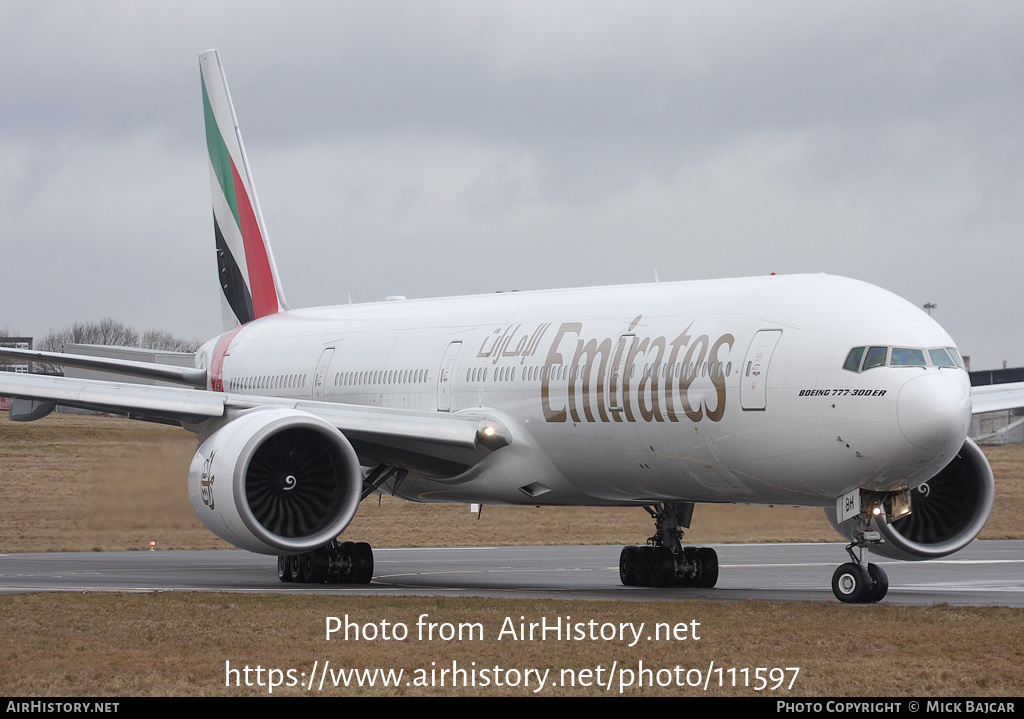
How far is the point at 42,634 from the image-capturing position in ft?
43.9

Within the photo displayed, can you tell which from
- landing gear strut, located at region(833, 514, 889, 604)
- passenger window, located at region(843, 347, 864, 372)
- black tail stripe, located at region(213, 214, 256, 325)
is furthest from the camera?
black tail stripe, located at region(213, 214, 256, 325)

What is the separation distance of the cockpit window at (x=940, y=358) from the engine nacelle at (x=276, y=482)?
7.19 meters

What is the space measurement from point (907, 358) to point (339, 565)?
9285 mm

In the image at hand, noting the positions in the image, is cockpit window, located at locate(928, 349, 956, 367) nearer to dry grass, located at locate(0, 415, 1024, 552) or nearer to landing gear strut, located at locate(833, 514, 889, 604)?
landing gear strut, located at locate(833, 514, 889, 604)

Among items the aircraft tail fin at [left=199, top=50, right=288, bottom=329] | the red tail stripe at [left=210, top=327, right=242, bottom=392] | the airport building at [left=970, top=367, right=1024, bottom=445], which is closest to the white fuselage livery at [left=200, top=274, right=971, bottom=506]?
the red tail stripe at [left=210, top=327, right=242, bottom=392]

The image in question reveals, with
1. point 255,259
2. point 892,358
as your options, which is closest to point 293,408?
point 892,358

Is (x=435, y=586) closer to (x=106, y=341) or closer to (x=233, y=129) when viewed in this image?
(x=233, y=129)

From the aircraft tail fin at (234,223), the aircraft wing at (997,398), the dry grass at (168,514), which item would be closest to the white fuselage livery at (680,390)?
the dry grass at (168,514)

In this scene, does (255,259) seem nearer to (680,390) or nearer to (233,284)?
(233,284)

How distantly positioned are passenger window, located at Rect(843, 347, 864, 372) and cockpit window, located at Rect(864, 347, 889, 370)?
0.25 ft

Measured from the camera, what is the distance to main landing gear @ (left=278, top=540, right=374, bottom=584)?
21328 mm

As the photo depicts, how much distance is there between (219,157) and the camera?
1148 inches

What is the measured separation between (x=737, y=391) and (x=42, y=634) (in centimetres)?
800
